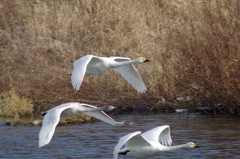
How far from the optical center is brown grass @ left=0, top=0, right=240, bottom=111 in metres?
12.6

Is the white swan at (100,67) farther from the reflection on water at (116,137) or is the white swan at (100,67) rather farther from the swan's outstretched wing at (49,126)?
the reflection on water at (116,137)

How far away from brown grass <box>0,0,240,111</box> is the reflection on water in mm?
970

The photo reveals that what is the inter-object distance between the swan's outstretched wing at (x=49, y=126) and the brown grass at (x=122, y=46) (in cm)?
514

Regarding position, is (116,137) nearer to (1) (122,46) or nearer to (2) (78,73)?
(2) (78,73)

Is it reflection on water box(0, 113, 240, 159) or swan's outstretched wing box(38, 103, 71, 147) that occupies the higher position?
swan's outstretched wing box(38, 103, 71, 147)

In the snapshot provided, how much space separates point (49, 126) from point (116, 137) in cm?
309

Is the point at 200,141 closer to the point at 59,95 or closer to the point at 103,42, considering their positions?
the point at 59,95

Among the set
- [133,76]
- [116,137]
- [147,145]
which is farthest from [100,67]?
[147,145]

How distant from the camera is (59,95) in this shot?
45.9ft

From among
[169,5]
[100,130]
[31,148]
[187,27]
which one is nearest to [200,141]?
[100,130]

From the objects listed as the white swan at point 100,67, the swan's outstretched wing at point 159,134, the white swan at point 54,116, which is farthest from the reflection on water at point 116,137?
the white swan at point 100,67

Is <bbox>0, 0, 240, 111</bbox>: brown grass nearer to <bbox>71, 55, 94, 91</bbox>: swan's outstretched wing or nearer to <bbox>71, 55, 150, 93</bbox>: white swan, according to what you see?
<bbox>71, 55, 150, 93</bbox>: white swan

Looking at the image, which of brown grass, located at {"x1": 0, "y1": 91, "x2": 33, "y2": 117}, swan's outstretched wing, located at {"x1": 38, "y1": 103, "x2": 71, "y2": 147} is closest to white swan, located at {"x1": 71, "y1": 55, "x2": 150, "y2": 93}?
swan's outstretched wing, located at {"x1": 38, "y1": 103, "x2": 71, "y2": 147}

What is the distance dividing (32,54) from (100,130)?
5459 mm
